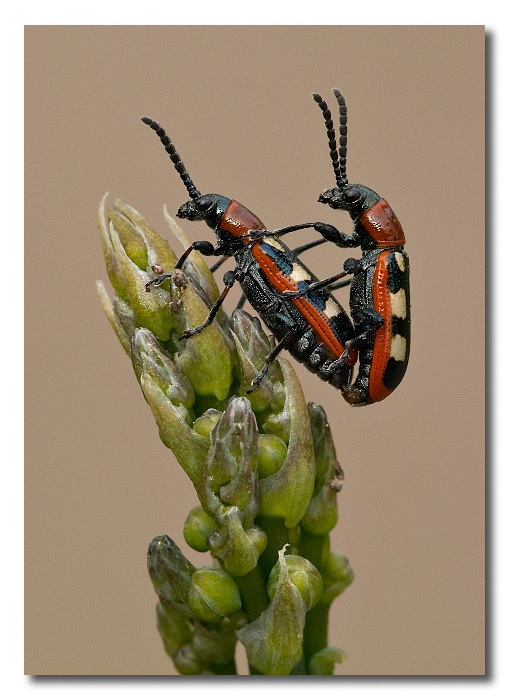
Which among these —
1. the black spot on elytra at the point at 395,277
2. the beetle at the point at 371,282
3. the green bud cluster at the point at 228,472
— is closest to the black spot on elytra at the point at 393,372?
the beetle at the point at 371,282

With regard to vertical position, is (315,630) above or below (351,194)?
below

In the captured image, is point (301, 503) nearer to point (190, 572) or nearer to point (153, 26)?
point (190, 572)

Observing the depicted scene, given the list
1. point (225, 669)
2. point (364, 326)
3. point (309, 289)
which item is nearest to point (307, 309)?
point (309, 289)

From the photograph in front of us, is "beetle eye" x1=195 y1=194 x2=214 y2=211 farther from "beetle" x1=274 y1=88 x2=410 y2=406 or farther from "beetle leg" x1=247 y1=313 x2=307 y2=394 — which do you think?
"beetle leg" x1=247 y1=313 x2=307 y2=394

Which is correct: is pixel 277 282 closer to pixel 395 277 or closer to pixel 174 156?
pixel 395 277

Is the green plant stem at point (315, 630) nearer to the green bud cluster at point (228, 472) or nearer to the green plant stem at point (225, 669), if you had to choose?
the green bud cluster at point (228, 472)

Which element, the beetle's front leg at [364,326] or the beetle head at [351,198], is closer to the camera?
the beetle's front leg at [364,326]
